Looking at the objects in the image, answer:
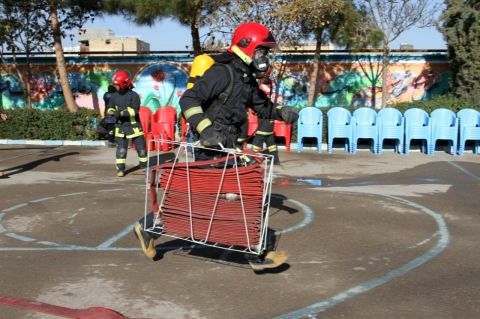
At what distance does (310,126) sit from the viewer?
14805 millimetres

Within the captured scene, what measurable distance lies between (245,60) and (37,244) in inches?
121

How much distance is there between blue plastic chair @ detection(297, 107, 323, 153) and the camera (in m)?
14.8

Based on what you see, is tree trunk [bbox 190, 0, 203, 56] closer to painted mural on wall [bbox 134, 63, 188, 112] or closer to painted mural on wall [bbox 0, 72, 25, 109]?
painted mural on wall [bbox 134, 63, 188, 112]

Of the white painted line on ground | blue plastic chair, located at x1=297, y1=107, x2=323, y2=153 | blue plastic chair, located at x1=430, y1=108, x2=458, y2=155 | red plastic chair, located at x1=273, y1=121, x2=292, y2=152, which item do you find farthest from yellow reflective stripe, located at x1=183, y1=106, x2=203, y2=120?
blue plastic chair, located at x1=430, y1=108, x2=458, y2=155

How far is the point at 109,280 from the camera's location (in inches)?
190

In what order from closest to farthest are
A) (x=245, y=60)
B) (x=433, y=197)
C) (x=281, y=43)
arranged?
(x=245, y=60)
(x=433, y=197)
(x=281, y=43)

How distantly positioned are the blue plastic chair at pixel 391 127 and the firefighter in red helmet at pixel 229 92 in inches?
389

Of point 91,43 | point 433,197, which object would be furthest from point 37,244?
point 91,43

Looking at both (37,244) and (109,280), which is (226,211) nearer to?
(109,280)

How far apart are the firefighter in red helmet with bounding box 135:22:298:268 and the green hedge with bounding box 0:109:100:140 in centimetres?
1248

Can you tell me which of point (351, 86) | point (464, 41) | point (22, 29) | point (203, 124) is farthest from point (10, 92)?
point (203, 124)

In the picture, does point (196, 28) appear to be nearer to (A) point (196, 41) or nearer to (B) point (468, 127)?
(A) point (196, 41)

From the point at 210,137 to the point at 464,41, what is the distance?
1403 cm

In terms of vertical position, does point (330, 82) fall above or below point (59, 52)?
below
